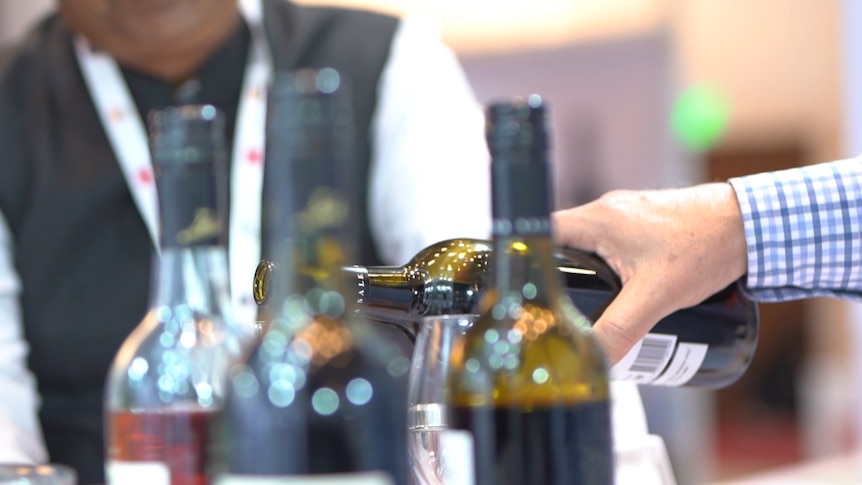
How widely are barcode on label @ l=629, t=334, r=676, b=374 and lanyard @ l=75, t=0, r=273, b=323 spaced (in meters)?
0.75

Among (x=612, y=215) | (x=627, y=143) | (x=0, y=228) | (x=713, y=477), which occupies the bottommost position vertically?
(x=713, y=477)

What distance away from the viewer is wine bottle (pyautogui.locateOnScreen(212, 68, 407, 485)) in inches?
15.9

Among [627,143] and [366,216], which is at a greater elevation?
[627,143]

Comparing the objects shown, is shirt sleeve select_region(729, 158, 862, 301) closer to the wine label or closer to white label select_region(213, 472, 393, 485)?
the wine label

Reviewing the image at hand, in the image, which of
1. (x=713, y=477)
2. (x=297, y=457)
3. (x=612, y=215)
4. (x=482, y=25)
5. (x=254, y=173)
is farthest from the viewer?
(x=713, y=477)

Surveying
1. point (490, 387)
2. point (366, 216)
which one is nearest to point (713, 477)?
point (366, 216)

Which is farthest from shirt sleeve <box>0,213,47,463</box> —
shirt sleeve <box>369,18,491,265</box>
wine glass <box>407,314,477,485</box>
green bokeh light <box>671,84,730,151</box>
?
green bokeh light <box>671,84,730,151</box>

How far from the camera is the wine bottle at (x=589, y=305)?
0.75 metres

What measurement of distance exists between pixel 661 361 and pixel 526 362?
0.40 metres

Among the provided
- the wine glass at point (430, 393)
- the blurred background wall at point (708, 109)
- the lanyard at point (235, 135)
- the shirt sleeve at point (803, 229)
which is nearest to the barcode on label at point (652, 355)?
the shirt sleeve at point (803, 229)

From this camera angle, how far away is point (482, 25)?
14.7 ft

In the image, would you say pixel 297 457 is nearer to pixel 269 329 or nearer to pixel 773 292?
pixel 269 329

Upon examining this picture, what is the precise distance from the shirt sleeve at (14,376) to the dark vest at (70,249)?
0.06ft

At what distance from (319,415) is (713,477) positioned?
4.71 meters
